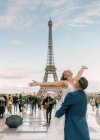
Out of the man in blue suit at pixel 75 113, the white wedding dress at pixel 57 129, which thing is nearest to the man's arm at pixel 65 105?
the man in blue suit at pixel 75 113

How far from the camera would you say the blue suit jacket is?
7238 mm

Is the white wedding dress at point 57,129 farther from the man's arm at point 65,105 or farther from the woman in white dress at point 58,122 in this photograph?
the man's arm at point 65,105

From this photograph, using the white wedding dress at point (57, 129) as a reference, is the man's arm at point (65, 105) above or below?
above

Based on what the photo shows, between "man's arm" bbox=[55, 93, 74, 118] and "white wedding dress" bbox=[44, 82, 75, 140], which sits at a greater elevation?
"man's arm" bbox=[55, 93, 74, 118]

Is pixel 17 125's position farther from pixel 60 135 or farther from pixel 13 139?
pixel 60 135

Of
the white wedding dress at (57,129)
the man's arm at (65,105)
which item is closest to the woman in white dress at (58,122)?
the white wedding dress at (57,129)

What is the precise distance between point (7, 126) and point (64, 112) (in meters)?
10.6

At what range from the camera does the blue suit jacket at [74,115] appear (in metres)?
7.24

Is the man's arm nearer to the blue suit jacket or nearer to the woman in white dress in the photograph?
the blue suit jacket

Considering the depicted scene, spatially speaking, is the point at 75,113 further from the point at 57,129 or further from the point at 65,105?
the point at 57,129

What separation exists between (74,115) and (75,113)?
0.04 metres

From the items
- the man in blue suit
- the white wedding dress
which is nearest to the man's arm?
the man in blue suit

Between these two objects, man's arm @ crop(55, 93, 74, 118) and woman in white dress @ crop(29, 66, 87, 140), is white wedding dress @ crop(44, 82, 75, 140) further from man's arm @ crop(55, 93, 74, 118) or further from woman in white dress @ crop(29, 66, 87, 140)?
man's arm @ crop(55, 93, 74, 118)

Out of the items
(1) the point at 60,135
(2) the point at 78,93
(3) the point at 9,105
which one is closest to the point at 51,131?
(1) the point at 60,135
